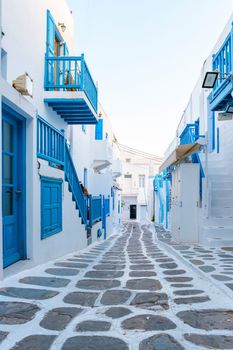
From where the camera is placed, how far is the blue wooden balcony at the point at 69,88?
768 cm

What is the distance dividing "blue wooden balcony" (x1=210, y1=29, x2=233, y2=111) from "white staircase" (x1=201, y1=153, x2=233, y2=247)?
2408 mm

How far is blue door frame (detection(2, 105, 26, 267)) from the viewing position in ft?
15.4

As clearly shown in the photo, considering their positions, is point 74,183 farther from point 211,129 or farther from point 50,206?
point 211,129

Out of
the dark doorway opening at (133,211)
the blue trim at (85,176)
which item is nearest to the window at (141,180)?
the dark doorway opening at (133,211)

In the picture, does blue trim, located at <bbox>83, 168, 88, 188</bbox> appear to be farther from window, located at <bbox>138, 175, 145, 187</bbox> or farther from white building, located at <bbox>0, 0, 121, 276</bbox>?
window, located at <bbox>138, 175, 145, 187</bbox>

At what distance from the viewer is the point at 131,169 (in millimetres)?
41875

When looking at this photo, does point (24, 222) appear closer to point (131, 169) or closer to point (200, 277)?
point (200, 277)

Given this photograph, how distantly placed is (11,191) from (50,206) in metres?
1.31

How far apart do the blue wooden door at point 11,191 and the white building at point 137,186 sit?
34394 mm

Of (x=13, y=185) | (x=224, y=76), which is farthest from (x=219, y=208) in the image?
(x=13, y=185)

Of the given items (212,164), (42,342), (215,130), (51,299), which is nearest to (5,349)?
(42,342)

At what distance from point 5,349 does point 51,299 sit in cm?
115

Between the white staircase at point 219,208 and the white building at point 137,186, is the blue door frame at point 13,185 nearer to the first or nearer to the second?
the white staircase at point 219,208

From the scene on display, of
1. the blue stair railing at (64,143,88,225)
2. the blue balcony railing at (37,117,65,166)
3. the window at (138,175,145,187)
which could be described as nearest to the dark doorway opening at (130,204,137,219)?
the window at (138,175,145,187)
